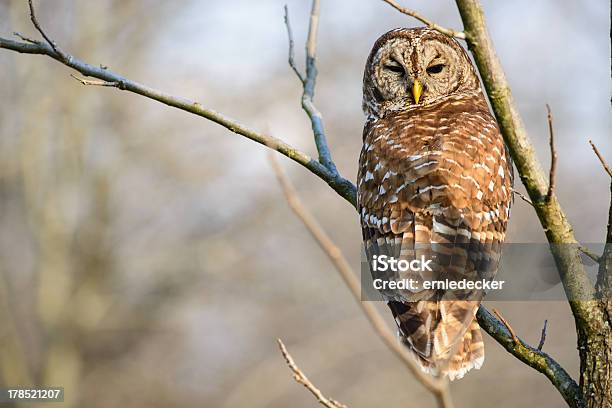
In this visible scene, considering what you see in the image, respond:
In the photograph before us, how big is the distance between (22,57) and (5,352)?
265 inches

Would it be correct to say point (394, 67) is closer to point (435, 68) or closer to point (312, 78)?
point (435, 68)

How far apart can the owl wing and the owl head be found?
1.01 meters

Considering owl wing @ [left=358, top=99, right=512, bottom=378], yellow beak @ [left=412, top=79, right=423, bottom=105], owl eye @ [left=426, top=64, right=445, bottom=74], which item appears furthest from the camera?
owl eye @ [left=426, top=64, right=445, bottom=74]

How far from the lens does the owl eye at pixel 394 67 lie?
238 inches

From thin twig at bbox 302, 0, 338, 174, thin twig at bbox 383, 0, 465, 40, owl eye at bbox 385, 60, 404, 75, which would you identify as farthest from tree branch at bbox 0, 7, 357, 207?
owl eye at bbox 385, 60, 404, 75

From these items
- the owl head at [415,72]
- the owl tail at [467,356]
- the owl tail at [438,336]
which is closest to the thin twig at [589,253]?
the owl tail at [438,336]

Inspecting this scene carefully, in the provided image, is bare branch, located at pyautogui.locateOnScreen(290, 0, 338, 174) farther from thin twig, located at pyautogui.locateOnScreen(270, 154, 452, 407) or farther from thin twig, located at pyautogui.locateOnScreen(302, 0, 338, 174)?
thin twig, located at pyautogui.locateOnScreen(270, 154, 452, 407)

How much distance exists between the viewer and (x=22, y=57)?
701 inches

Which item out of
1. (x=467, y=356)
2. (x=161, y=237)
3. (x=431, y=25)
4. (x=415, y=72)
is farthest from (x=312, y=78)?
(x=161, y=237)

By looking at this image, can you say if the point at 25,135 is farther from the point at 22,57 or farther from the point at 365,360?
the point at 365,360

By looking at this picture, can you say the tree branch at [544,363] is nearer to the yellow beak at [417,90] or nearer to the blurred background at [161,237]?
the yellow beak at [417,90]

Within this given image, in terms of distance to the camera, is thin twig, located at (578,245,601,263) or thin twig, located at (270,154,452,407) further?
thin twig, located at (578,245,601,263)

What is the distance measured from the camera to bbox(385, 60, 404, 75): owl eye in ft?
19.9

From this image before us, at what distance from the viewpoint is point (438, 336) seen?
4059mm
